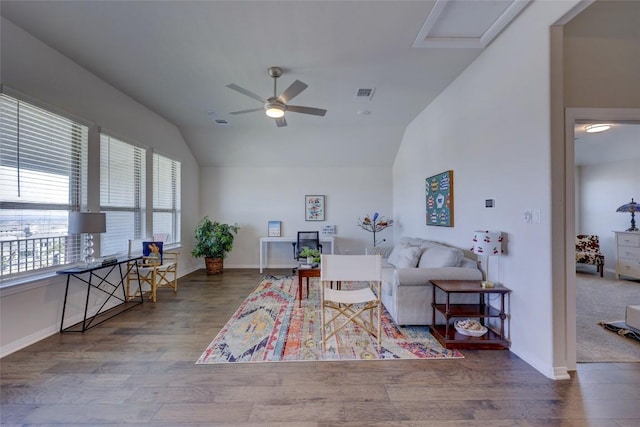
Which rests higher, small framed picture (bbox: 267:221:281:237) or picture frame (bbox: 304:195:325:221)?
picture frame (bbox: 304:195:325:221)

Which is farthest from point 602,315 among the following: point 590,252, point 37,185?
point 37,185

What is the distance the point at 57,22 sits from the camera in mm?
2445

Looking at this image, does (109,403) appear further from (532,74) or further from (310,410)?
(532,74)

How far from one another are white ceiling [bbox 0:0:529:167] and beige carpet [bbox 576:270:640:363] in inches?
123

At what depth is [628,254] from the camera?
4.83m

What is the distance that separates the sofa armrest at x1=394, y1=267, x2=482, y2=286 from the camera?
2.88 m

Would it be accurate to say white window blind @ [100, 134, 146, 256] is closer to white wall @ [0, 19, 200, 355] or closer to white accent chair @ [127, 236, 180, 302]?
white accent chair @ [127, 236, 180, 302]

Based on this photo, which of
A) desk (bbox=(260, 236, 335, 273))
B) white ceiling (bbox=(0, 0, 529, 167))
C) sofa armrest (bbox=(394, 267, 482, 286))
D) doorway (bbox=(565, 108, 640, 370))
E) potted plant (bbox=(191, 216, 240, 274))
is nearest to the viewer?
doorway (bbox=(565, 108, 640, 370))

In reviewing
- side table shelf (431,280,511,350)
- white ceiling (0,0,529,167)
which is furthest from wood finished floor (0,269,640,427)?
white ceiling (0,0,529,167)

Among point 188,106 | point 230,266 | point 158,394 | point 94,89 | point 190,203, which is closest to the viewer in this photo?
point 158,394

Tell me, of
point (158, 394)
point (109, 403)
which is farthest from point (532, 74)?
point (109, 403)

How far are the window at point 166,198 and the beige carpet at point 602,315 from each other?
5734 millimetres

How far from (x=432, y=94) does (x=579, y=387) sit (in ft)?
11.9

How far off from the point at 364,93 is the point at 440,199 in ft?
6.27
